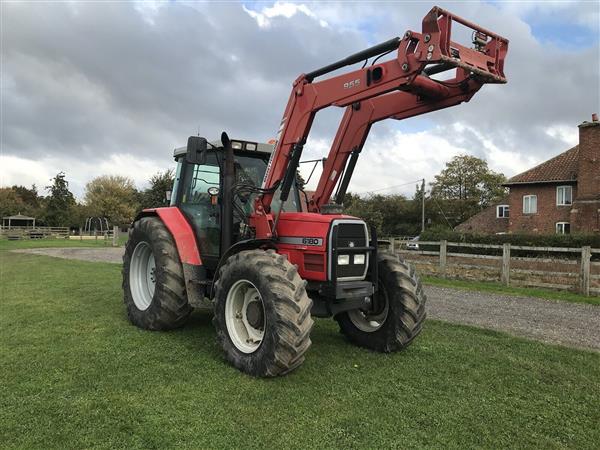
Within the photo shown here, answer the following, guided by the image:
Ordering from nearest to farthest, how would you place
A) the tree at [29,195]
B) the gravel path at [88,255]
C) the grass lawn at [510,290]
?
1. the grass lawn at [510,290]
2. the gravel path at [88,255]
3. the tree at [29,195]

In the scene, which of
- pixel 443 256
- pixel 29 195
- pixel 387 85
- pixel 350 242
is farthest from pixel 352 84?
pixel 29 195

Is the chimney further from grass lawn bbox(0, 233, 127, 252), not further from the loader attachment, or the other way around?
grass lawn bbox(0, 233, 127, 252)

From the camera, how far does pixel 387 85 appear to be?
4.48m

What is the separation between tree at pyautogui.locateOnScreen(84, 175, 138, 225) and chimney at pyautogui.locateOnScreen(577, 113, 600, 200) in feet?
157

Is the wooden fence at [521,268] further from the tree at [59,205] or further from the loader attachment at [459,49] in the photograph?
the tree at [59,205]

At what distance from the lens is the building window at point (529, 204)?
32844mm

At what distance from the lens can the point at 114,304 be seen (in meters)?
8.20

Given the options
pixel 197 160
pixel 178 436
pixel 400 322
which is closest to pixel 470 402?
pixel 400 322

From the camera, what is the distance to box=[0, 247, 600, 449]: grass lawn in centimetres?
340

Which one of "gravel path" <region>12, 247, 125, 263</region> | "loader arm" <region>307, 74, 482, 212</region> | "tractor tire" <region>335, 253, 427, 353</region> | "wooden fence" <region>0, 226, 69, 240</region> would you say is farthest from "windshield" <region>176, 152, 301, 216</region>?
"wooden fence" <region>0, 226, 69, 240</region>

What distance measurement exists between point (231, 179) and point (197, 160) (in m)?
0.44

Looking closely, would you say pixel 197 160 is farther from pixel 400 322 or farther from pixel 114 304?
pixel 114 304

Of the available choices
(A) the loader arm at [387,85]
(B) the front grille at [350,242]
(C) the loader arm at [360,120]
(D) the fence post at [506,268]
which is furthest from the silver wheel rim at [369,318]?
(D) the fence post at [506,268]

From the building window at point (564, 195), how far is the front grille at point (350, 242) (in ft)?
101
